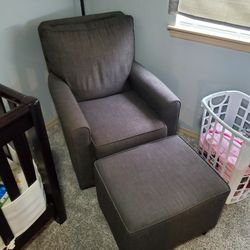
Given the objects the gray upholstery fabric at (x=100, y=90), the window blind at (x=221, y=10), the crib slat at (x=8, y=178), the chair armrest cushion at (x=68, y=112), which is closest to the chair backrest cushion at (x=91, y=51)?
the gray upholstery fabric at (x=100, y=90)

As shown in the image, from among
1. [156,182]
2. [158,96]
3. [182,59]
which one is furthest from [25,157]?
[182,59]

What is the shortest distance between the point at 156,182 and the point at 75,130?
0.50 meters

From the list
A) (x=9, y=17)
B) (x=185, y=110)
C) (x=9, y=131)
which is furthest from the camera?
(x=185, y=110)

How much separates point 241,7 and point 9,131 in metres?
1.39

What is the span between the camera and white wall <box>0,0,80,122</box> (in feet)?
5.40

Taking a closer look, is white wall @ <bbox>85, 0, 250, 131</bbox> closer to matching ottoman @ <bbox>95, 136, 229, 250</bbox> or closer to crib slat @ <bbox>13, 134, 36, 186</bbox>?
matching ottoman @ <bbox>95, 136, 229, 250</bbox>

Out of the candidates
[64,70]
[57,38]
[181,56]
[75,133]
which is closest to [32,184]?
[75,133]

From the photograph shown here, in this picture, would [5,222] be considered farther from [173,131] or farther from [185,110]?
[185,110]

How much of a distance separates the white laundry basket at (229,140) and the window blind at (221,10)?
46 cm

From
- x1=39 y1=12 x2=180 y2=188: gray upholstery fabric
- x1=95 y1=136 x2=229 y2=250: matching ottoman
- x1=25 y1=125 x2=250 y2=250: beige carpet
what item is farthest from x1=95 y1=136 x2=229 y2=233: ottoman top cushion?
x1=25 y1=125 x2=250 y2=250: beige carpet

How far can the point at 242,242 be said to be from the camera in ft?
4.57

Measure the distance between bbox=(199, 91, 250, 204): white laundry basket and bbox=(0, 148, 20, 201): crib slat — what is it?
1.10 m

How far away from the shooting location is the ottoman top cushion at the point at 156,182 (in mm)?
1093

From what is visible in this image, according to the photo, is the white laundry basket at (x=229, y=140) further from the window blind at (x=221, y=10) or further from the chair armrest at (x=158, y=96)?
the window blind at (x=221, y=10)
